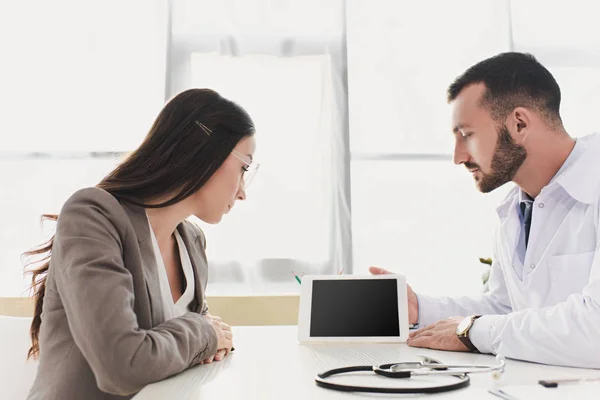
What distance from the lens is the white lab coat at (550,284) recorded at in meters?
1.10

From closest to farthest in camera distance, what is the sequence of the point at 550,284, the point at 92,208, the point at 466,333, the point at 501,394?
1. the point at 501,394
2. the point at 92,208
3. the point at 466,333
4. the point at 550,284

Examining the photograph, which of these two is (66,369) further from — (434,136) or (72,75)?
(434,136)

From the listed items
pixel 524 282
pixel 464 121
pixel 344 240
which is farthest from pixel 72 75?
pixel 524 282

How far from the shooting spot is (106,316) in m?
0.94

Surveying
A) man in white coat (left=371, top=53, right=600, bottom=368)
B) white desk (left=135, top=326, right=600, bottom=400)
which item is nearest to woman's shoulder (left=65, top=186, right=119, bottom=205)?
white desk (left=135, top=326, right=600, bottom=400)

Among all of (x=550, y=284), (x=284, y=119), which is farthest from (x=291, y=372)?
(x=284, y=119)

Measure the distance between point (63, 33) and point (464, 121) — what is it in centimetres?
208

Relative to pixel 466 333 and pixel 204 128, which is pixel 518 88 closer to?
pixel 466 333

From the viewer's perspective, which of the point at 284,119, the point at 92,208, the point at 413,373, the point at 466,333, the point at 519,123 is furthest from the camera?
the point at 284,119

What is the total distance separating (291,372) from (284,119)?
6.18ft

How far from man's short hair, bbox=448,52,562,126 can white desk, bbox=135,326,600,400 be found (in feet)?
2.71

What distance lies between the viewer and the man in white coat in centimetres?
122

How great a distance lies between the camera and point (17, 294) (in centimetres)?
252

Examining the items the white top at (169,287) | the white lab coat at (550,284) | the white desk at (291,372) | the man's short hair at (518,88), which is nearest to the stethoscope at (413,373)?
the white desk at (291,372)
